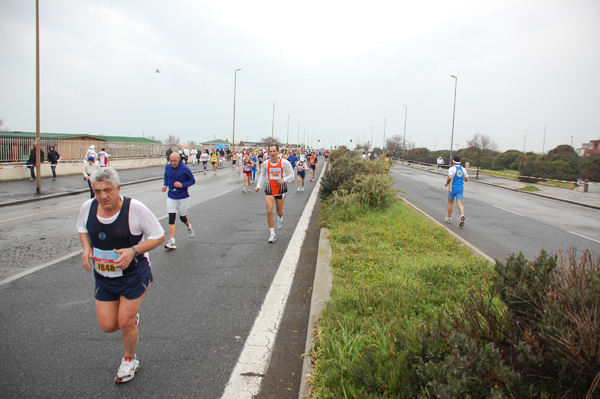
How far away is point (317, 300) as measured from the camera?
183 inches

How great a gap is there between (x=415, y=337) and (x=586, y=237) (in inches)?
403

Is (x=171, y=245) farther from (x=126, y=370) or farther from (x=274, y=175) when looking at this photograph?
(x=126, y=370)

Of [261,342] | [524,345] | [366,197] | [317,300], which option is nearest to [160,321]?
[261,342]

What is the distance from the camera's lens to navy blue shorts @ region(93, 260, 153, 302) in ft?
10.6

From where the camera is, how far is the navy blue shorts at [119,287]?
3.22m

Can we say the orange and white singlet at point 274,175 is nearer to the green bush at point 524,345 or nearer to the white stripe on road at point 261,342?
the white stripe on road at point 261,342

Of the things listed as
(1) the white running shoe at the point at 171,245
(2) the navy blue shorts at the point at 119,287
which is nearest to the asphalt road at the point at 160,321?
(1) the white running shoe at the point at 171,245

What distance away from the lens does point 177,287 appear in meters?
5.36

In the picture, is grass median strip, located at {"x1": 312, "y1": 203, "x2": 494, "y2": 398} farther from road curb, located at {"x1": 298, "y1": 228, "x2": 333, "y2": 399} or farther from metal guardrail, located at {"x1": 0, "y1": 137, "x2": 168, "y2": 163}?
metal guardrail, located at {"x1": 0, "y1": 137, "x2": 168, "y2": 163}

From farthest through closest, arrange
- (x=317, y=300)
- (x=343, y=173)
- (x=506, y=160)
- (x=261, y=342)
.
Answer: (x=506, y=160) → (x=343, y=173) → (x=317, y=300) → (x=261, y=342)

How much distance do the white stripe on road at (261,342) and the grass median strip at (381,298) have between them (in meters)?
0.51

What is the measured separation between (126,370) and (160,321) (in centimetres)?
110

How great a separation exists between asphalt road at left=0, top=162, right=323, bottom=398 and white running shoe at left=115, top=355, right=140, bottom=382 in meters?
0.05

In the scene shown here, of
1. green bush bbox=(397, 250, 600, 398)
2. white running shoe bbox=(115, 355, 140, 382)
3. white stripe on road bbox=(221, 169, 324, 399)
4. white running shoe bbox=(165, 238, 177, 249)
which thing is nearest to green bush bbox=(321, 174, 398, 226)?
white running shoe bbox=(165, 238, 177, 249)
